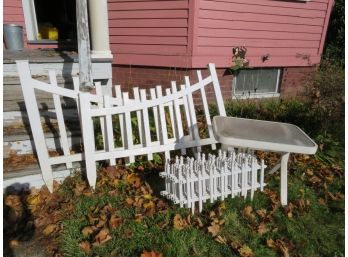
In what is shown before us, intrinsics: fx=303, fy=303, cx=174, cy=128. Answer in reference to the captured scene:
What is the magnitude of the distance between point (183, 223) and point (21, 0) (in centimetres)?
606

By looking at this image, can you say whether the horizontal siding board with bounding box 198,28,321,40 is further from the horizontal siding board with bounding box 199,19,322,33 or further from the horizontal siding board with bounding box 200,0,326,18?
the horizontal siding board with bounding box 200,0,326,18

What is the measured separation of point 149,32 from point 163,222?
15.0 feet

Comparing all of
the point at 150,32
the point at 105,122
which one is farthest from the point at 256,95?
the point at 105,122

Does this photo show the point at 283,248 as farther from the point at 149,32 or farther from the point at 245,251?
the point at 149,32

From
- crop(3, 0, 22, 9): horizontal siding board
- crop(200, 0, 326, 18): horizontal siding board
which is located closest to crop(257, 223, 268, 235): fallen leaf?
crop(200, 0, 326, 18): horizontal siding board

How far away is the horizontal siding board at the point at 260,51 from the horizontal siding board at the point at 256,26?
42 centimetres

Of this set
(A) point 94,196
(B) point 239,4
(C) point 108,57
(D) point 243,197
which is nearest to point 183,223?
(D) point 243,197

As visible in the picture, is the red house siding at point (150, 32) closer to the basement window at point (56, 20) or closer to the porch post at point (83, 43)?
the basement window at point (56, 20)

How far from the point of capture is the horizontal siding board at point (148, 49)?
6.15 m

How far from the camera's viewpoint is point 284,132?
3.06 m

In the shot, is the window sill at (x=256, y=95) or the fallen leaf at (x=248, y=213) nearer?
the fallen leaf at (x=248, y=213)

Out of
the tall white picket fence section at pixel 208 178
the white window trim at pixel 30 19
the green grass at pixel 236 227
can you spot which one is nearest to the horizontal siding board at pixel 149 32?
the white window trim at pixel 30 19

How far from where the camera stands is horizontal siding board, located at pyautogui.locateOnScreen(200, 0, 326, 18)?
5.91 meters

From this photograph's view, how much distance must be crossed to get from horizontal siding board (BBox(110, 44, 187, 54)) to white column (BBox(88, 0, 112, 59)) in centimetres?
141
